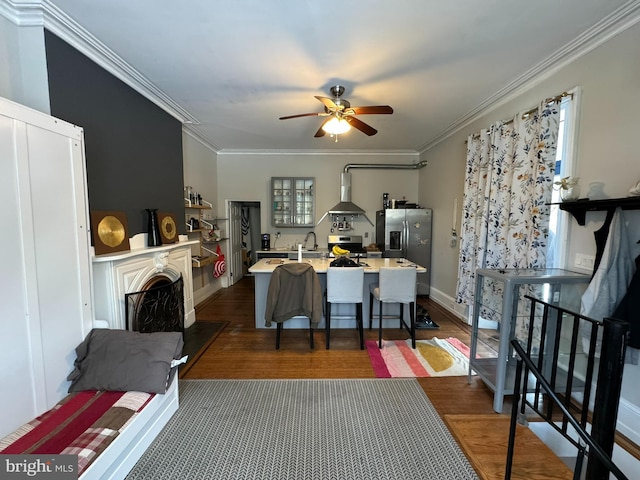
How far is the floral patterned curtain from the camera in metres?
2.35

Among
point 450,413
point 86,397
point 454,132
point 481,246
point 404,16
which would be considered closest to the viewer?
point 86,397

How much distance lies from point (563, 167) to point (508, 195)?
50cm

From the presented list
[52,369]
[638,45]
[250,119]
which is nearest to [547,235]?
[638,45]

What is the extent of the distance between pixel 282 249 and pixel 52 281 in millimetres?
3816

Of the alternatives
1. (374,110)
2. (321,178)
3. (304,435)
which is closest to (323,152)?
(321,178)

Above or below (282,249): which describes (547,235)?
above

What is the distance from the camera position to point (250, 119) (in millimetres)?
3672

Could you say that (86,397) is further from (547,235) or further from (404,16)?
(547,235)

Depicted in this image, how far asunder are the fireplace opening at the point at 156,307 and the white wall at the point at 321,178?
9.66ft

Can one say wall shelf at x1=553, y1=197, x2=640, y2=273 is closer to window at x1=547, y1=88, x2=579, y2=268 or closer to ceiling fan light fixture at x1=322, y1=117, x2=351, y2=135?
window at x1=547, y1=88, x2=579, y2=268

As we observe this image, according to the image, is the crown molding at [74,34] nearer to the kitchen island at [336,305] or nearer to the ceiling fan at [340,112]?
the ceiling fan at [340,112]

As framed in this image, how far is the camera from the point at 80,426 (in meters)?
1.43

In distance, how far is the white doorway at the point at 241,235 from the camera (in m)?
5.66

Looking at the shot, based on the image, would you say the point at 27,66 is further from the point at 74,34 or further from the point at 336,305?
the point at 336,305
